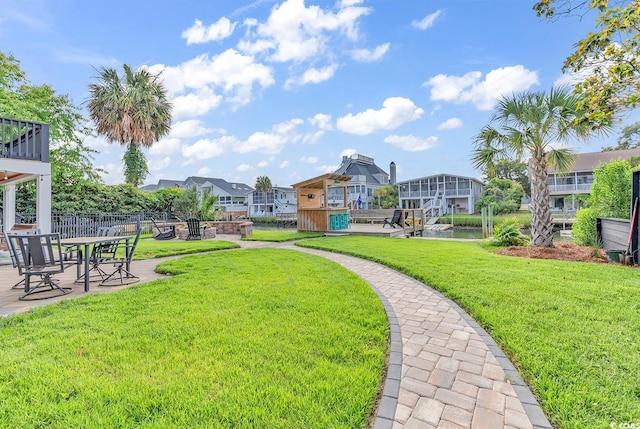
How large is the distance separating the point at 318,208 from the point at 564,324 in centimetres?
1115

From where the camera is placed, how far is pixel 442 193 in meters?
34.9

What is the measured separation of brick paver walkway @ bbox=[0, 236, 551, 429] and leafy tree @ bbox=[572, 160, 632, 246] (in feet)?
23.2

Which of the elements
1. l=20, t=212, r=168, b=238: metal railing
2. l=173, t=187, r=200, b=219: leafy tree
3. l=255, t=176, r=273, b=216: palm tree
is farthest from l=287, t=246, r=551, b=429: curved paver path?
l=255, t=176, r=273, b=216: palm tree

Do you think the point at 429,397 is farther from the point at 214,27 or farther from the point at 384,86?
the point at 384,86

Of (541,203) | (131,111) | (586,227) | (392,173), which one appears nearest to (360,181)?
(392,173)

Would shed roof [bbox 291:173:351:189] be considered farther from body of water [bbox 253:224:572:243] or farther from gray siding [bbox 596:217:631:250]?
gray siding [bbox 596:217:631:250]

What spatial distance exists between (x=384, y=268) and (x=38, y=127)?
8647mm

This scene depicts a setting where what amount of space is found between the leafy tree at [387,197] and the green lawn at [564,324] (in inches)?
1282

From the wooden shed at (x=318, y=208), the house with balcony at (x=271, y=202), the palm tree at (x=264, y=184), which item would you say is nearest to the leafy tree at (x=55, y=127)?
the wooden shed at (x=318, y=208)

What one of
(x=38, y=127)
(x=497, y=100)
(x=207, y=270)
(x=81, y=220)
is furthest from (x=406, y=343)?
(x=81, y=220)

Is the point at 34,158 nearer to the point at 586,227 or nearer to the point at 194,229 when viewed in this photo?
the point at 194,229

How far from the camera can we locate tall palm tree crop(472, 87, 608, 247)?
7664 millimetres

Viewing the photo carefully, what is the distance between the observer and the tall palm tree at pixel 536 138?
7664mm

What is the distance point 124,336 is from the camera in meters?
2.94
